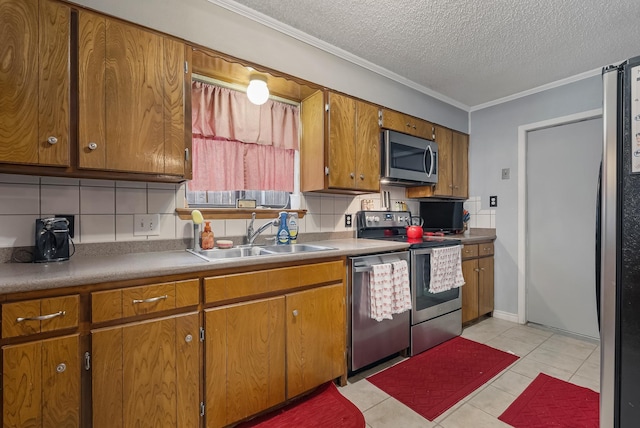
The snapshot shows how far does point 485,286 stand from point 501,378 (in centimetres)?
130

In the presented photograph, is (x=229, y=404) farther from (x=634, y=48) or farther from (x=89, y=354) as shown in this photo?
(x=634, y=48)

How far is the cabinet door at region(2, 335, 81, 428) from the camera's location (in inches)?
41.9

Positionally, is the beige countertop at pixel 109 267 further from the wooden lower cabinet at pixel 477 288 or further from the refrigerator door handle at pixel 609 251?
the wooden lower cabinet at pixel 477 288

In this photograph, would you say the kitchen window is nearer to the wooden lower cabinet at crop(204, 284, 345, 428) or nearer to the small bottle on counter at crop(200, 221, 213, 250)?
the small bottle on counter at crop(200, 221, 213, 250)

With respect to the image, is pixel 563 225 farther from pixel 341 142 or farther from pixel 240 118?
pixel 240 118

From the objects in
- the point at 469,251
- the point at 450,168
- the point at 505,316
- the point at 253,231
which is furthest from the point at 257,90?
the point at 505,316

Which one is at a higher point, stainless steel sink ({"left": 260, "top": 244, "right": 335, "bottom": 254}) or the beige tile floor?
stainless steel sink ({"left": 260, "top": 244, "right": 335, "bottom": 254})

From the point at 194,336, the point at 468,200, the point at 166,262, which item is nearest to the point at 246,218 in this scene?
the point at 166,262

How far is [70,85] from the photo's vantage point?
4.54 feet

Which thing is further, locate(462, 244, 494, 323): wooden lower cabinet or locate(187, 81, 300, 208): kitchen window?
locate(462, 244, 494, 323): wooden lower cabinet

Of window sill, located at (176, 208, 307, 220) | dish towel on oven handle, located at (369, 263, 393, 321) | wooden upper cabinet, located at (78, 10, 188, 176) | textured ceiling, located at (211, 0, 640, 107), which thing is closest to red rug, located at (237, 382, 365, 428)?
dish towel on oven handle, located at (369, 263, 393, 321)

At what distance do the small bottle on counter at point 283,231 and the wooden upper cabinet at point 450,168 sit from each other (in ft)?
5.46

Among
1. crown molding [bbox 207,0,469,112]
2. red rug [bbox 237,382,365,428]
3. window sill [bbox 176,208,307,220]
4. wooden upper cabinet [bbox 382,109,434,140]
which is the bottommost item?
red rug [bbox 237,382,365,428]

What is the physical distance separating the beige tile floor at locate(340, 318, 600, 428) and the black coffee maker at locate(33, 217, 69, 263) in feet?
5.95
